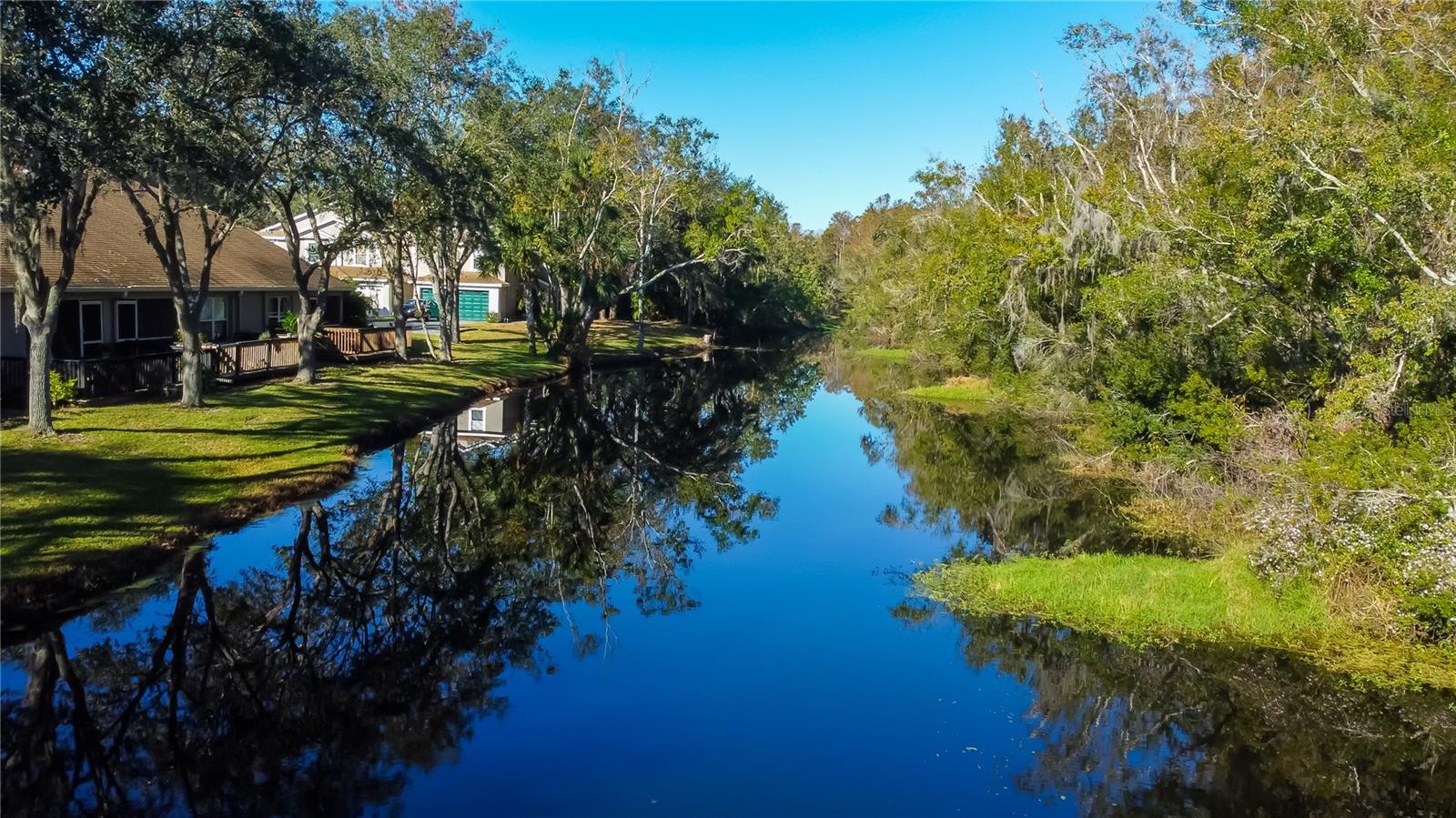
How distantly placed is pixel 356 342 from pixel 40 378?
17025 millimetres

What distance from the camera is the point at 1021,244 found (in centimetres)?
3170

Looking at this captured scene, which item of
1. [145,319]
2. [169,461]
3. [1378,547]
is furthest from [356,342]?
[1378,547]

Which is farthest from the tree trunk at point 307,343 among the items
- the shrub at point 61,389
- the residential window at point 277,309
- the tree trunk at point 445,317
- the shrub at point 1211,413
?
the shrub at point 1211,413

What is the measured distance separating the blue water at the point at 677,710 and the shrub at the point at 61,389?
782 centimetres

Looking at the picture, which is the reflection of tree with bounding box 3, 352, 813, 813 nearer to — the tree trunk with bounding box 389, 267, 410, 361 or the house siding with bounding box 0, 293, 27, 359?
the house siding with bounding box 0, 293, 27, 359

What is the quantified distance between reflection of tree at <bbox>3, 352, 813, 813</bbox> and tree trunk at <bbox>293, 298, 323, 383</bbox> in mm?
7115

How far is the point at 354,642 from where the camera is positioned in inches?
488

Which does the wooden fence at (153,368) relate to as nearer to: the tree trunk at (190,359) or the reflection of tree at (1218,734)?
the tree trunk at (190,359)

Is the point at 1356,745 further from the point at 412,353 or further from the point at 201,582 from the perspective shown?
the point at 412,353

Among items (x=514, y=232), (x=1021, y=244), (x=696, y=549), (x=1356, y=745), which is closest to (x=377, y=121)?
(x=696, y=549)

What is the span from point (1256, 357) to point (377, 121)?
63.2 feet

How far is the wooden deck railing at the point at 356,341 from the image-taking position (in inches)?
1364

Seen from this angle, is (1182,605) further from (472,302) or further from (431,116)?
(472,302)

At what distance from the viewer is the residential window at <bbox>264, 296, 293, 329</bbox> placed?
35.7 metres
